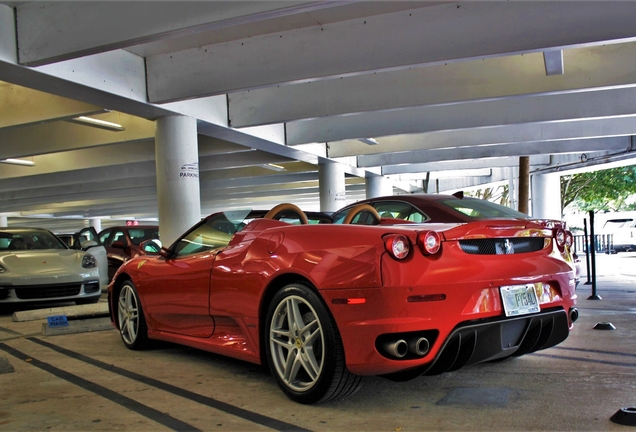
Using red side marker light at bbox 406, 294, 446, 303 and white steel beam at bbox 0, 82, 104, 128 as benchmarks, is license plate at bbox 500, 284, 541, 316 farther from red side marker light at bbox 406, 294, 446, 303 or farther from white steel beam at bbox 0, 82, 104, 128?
white steel beam at bbox 0, 82, 104, 128

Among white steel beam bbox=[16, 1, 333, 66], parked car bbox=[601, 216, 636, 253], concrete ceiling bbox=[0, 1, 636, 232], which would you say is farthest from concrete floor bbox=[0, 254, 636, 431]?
parked car bbox=[601, 216, 636, 253]

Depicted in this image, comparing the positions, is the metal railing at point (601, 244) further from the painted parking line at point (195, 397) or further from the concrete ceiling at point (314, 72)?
the painted parking line at point (195, 397)

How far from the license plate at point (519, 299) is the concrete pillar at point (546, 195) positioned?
2326cm

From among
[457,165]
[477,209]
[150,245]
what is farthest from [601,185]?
[150,245]

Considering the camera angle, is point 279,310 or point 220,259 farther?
point 220,259

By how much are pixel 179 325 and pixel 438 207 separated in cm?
298

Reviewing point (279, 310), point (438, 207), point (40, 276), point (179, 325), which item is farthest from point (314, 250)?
point (40, 276)

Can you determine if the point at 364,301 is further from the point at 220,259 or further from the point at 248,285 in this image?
the point at 220,259

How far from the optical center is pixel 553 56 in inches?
381

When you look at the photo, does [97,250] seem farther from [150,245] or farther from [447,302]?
[447,302]

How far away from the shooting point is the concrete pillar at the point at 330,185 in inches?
780

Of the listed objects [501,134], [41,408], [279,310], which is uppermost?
[501,134]

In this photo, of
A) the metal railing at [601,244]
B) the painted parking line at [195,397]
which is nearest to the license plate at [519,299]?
the painted parking line at [195,397]

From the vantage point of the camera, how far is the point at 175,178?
451 inches
